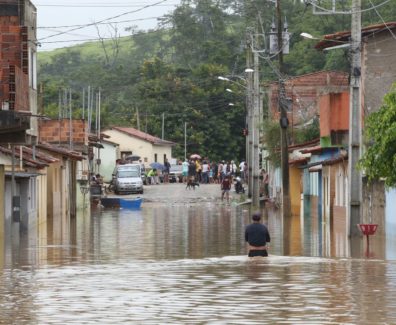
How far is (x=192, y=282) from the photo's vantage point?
22250 mm

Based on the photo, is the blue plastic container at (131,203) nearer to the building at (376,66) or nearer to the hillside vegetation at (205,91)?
the building at (376,66)

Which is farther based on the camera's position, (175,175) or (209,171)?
(175,175)

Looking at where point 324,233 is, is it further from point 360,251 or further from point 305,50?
point 305,50

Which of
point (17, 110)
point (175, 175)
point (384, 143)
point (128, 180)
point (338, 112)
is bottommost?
point (128, 180)

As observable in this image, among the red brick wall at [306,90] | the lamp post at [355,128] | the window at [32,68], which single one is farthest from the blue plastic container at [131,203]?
the lamp post at [355,128]

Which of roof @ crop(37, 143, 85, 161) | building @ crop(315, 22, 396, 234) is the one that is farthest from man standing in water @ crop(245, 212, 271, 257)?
roof @ crop(37, 143, 85, 161)

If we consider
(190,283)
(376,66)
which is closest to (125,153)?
(376,66)

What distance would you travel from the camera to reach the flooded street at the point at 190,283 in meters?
16.9

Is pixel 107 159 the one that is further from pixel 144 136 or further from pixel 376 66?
pixel 376 66

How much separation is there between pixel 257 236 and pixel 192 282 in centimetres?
535

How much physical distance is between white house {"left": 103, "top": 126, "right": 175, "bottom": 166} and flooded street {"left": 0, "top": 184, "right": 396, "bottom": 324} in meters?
73.3

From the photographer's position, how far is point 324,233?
4322cm

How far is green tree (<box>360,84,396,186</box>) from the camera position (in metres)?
29.8

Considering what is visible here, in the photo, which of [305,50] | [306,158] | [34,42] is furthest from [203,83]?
[34,42]
